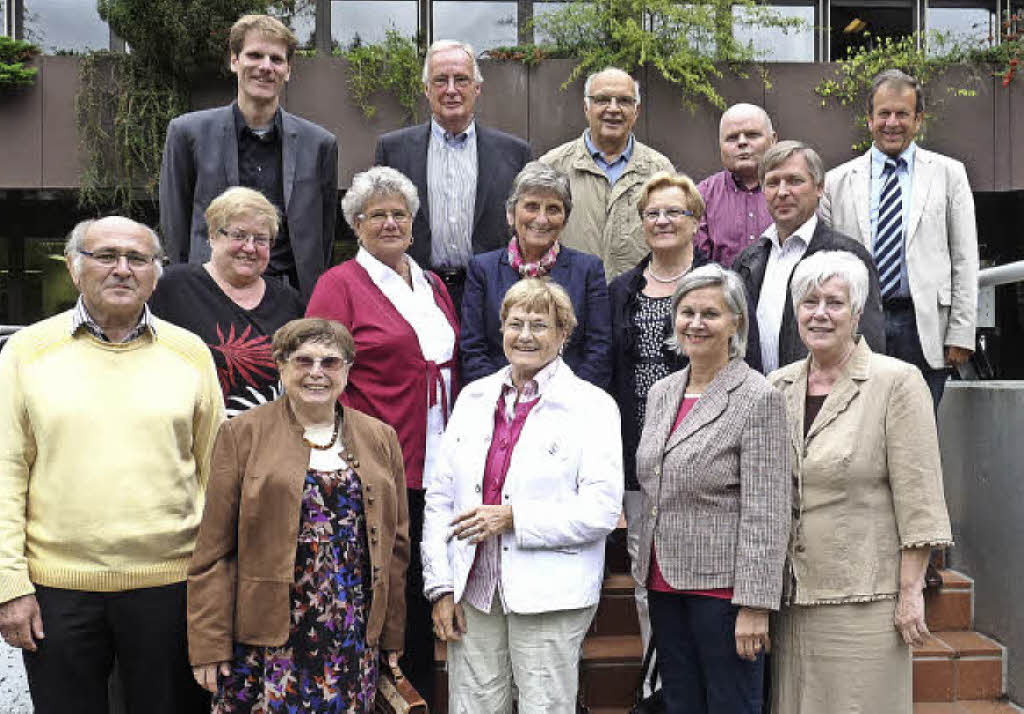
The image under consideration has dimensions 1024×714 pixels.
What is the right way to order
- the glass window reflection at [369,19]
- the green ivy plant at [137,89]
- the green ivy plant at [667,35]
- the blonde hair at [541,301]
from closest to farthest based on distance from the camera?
the blonde hair at [541,301] < the green ivy plant at [137,89] < the green ivy plant at [667,35] < the glass window reflection at [369,19]

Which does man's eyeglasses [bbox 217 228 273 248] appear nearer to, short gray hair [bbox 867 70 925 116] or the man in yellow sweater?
the man in yellow sweater

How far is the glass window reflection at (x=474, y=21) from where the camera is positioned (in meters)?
10.3

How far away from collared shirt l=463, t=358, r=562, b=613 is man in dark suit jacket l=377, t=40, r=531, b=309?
124 cm

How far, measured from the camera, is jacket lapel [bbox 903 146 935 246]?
4.20m

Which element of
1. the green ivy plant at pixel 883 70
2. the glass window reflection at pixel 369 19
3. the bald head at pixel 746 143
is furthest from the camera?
the glass window reflection at pixel 369 19

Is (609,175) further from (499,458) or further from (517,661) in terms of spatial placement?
(517,661)

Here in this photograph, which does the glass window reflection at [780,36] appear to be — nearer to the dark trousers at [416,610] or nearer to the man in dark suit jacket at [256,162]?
the man in dark suit jacket at [256,162]

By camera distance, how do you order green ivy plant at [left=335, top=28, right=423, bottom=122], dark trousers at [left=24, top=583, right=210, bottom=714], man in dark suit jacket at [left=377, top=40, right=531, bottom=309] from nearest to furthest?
dark trousers at [left=24, top=583, right=210, bottom=714] < man in dark suit jacket at [left=377, top=40, right=531, bottom=309] < green ivy plant at [left=335, top=28, right=423, bottom=122]

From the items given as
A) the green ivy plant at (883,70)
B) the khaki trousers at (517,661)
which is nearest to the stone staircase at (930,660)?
the khaki trousers at (517,661)

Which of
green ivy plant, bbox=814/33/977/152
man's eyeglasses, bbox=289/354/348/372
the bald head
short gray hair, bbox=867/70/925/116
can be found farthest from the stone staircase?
green ivy plant, bbox=814/33/977/152

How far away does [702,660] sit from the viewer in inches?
115

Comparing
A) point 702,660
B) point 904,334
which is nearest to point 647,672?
point 702,660

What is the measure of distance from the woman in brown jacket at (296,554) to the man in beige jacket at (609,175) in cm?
178

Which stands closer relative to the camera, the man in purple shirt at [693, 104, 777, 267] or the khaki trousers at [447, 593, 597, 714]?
the khaki trousers at [447, 593, 597, 714]
